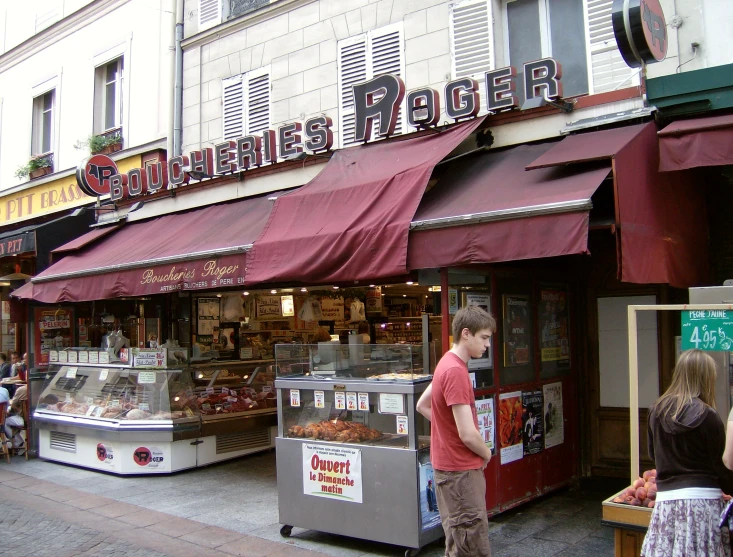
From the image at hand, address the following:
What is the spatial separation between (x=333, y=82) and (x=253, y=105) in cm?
160

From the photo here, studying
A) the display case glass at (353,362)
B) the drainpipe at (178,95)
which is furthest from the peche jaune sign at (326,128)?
the display case glass at (353,362)

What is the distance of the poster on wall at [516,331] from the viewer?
22.5 ft

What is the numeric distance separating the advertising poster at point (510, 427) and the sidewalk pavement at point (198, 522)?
61 centimetres

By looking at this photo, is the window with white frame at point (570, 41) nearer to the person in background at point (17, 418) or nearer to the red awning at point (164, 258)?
the red awning at point (164, 258)

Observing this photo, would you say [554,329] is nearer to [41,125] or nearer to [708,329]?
[708,329]

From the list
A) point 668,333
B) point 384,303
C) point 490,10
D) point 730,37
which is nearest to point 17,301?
point 384,303

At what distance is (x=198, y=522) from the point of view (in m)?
7.00

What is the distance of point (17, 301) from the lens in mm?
11773

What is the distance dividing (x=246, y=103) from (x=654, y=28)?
20.9 ft

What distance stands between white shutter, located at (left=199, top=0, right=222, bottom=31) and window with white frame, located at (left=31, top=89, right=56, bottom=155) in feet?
18.6

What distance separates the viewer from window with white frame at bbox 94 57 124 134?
1309cm

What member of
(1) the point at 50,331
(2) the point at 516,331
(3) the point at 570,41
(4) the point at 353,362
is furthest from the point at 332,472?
(1) the point at 50,331

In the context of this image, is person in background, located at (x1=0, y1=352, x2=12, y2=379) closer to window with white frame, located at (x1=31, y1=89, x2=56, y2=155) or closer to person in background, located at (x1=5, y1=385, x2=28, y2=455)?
person in background, located at (x1=5, y1=385, x2=28, y2=455)

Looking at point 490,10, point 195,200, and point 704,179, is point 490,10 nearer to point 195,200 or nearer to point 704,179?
point 704,179
